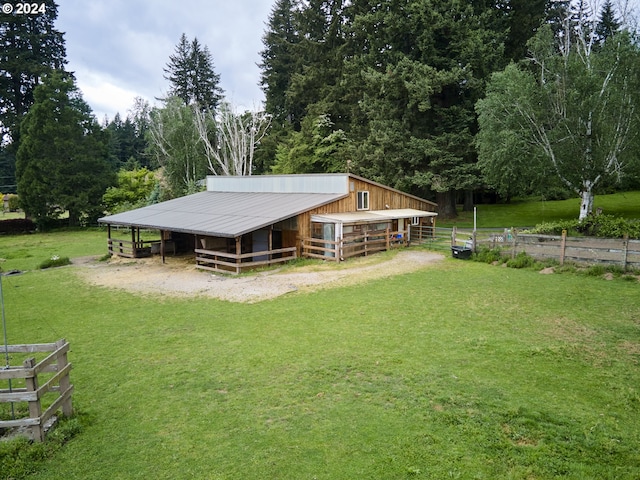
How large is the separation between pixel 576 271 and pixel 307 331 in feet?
35.0

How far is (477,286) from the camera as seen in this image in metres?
13.6

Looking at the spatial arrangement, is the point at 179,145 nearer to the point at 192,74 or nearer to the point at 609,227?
the point at 192,74

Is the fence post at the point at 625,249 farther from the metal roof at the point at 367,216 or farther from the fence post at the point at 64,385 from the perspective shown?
the fence post at the point at 64,385

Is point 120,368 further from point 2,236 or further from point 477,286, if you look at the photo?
point 2,236

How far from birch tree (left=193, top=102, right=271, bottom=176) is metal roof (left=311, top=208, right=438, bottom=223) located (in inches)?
834

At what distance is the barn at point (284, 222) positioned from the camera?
60.9 feet

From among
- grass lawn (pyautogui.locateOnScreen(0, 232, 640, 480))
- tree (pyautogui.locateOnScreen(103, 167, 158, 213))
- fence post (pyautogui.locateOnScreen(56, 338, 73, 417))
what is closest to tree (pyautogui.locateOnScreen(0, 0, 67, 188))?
tree (pyautogui.locateOnScreen(103, 167, 158, 213))

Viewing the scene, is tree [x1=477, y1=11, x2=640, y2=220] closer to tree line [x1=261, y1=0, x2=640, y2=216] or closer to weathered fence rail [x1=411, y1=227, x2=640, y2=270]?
tree line [x1=261, y1=0, x2=640, y2=216]

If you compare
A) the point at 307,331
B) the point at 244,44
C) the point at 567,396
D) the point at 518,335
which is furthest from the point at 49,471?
the point at 244,44

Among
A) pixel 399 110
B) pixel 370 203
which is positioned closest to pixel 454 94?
pixel 399 110

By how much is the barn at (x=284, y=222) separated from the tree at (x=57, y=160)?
1643cm

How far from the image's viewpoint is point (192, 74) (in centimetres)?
5672

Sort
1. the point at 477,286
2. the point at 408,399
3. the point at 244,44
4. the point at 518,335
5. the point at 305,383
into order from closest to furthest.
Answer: the point at 408,399 → the point at 305,383 → the point at 518,335 → the point at 477,286 → the point at 244,44

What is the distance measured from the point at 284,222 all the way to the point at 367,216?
13.6ft
